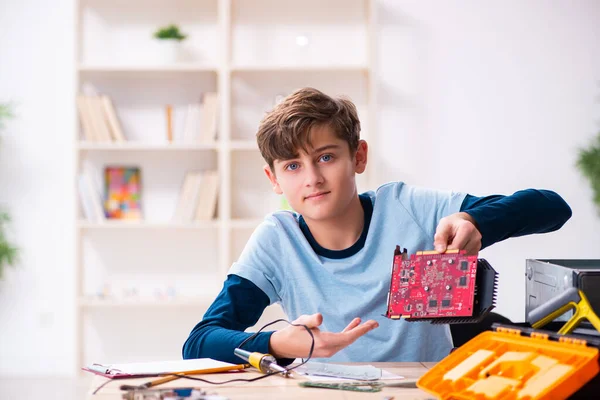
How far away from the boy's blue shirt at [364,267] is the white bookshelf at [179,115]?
7.80ft

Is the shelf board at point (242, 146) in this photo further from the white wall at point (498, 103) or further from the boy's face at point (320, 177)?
the boy's face at point (320, 177)

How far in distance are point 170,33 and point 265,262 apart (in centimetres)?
257

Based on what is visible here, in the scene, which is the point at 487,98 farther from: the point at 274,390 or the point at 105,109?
the point at 274,390

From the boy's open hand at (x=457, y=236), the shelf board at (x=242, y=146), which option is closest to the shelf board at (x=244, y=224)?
the shelf board at (x=242, y=146)

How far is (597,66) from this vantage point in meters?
4.16

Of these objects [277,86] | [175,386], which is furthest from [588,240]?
[175,386]

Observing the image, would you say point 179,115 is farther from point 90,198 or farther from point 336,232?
point 336,232

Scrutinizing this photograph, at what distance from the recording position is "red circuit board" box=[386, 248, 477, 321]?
4.37 feet

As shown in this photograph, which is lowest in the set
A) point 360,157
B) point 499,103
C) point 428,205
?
point 428,205

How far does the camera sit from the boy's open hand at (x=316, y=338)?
1.25 m

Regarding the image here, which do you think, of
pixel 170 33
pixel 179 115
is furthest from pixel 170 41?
pixel 179 115

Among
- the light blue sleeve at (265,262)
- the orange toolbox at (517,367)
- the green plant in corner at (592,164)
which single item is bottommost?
the orange toolbox at (517,367)

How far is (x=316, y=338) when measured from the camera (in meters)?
1.29

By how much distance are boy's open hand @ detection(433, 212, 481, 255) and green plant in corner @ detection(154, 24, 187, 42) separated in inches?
112
